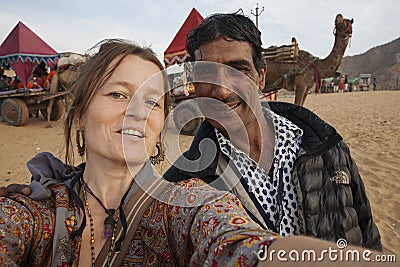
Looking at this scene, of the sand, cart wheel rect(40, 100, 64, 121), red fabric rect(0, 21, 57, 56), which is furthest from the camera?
cart wheel rect(40, 100, 64, 121)

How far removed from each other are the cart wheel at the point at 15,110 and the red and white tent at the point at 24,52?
4.17 ft

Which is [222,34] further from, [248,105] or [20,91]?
[20,91]

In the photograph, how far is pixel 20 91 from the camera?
906 centimetres

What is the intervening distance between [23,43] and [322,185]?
38.0ft

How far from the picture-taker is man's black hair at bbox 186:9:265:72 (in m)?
1.58

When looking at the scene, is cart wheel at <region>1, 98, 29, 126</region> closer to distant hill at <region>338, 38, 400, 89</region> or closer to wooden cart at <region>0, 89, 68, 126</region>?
wooden cart at <region>0, 89, 68, 126</region>

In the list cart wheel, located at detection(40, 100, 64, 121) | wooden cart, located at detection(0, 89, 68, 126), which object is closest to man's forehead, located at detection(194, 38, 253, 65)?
wooden cart, located at detection(0, 89, 68, 126)

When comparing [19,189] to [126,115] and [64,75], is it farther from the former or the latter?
[64,75]

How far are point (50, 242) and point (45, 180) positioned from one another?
24 centimetres

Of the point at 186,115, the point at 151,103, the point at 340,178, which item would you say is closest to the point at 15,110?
the point at 186,115

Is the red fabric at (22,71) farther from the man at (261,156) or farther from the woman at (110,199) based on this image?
the woman at (110,199)

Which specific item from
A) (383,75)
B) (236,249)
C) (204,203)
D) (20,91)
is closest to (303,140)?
(204,203)

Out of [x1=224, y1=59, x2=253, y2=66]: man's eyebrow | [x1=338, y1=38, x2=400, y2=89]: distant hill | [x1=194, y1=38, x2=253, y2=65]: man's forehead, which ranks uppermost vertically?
[x1=338, y1=38, x2=400, y2=89]: distant hill

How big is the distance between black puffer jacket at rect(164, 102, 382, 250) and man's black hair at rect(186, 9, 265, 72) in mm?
467
